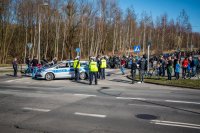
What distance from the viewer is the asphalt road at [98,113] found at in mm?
7691

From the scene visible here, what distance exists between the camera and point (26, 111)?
984cm

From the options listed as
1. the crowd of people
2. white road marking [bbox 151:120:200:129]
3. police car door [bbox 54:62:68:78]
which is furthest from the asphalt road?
police car door [bbox 54:62:68:78]

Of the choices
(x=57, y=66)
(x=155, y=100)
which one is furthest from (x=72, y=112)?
(x=57, y=66)


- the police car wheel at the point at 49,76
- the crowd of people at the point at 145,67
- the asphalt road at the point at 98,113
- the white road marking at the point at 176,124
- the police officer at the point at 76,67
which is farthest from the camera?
the police car wheel at the point at 49,76

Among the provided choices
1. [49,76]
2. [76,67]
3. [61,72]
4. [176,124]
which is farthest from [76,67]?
[176,124]

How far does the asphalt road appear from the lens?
7.69 metres

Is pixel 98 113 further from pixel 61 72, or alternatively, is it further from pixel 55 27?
pixel 55 27

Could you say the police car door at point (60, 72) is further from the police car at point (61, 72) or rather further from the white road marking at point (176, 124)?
the white road marking at point (176, 124)

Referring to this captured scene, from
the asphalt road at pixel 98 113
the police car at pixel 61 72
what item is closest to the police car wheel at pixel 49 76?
the police car at pixel 61 72

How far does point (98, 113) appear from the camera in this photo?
945cm

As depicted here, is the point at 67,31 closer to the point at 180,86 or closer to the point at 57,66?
the point at 57,66

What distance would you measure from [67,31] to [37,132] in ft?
151

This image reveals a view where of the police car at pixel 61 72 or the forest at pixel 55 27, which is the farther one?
the forest at pixel 55 27

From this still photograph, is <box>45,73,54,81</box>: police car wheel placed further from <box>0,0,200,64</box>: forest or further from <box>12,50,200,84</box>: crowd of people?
<box>0,0,200,64</box>: forest
